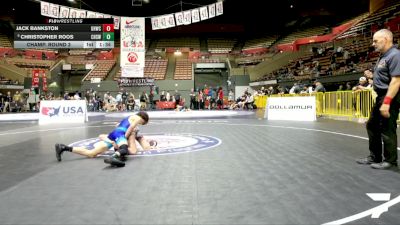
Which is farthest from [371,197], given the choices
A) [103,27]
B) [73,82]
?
[73,82]

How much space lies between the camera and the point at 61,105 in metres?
Result: 12.2

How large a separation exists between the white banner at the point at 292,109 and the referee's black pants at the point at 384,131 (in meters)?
7.80

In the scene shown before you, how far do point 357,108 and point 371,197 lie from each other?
30.1 ft

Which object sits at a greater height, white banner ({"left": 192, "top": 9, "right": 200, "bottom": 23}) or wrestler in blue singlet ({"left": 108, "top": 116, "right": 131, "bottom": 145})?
white banner ({"left": 192, "top": 9, "right": 200, "bottom": 23})

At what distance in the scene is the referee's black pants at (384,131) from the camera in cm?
389

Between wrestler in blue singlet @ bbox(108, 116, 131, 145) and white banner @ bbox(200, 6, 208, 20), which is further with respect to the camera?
A: white banner @ bbox(200, 6, 208, 20)

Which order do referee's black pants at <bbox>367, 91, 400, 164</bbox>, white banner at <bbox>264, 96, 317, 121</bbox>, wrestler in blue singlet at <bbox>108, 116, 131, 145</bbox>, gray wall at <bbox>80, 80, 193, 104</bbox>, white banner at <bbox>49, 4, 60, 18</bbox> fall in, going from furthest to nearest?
gray wall at <bbox>80, 80, 193, 104</bbox> < white banner at <bbox>49, 4, 60, 18</bbox> < white banner at <bbox>264, 96, 317, 121</bbox> < wrestler in blue singlet at <bbox>108, 116, 131, 145</bbox> < referee's black pants at <bbox>367, 91, 400, 164</bbox>

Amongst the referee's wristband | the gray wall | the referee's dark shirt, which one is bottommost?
the referee's wristband

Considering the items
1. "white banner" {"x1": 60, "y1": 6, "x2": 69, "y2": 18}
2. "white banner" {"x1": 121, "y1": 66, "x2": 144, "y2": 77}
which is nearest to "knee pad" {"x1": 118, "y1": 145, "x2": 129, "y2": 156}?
"white banner" {"x1": 121, "y1": 66, "x2": 144, "y2": 77}

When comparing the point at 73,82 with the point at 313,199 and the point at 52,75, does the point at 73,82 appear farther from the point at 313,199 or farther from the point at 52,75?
the point at 313,199

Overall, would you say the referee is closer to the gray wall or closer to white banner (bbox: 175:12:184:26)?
white banner (bbox: 175:12:184:26)
